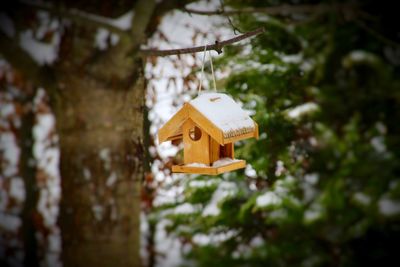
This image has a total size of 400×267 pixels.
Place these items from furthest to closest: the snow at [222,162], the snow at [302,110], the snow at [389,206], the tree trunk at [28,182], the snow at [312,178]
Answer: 1. the snow at [302,110]
2. the snow at [312,178]
3. the snow at [222,162]
4. the tree trunk at [28,182]
5. the snow at [389,206]

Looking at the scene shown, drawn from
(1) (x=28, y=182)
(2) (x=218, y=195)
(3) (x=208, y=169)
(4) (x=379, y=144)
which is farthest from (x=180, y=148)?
(4) (x=379, y=144)

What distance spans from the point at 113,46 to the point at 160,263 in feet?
7.20

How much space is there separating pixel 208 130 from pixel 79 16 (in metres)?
0.99

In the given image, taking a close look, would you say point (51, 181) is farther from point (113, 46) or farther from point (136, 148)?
point (113, 46)

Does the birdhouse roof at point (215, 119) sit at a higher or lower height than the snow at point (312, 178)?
higher

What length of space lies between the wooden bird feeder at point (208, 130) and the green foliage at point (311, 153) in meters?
0.55

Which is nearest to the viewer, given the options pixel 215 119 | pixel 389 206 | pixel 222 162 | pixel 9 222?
pixel 389 206

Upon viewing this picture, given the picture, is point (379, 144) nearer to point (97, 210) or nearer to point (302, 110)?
point (302, 110)

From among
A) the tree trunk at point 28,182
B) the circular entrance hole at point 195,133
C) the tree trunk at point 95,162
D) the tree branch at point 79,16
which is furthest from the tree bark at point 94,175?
the circular entrance hole at point 195,133

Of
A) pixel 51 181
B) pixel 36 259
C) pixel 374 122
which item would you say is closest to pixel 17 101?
pixel 51 181

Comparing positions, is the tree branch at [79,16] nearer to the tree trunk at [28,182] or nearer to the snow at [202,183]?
the tree trunk at [28,182]

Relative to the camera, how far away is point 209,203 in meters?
4.02

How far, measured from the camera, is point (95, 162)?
2.23 m

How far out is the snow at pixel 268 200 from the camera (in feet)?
11.4
